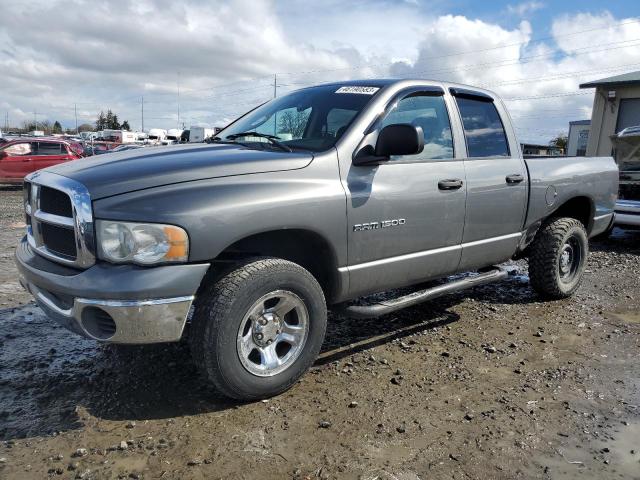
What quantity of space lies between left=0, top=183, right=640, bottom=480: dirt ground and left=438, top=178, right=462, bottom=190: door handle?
123cm

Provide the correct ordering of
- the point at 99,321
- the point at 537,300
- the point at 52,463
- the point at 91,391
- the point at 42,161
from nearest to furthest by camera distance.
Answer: the point at 52,463
the point at 99,321
the point at 91,391
the point at 537,300
the point at 42,161

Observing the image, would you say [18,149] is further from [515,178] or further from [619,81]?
[619,81]

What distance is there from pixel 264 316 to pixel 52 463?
1.25 meters

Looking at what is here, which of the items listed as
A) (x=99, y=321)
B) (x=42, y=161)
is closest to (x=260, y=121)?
(x=99, y=321)

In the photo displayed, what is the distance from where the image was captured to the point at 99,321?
106 inches

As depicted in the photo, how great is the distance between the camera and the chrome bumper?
8.46 ft

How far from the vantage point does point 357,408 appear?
3.06 m

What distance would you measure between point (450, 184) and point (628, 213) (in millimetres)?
5962

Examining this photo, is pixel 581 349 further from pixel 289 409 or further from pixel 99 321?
pixel 99 321

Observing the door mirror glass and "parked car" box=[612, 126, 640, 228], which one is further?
"parked car" box=[612, 126, 640, 228]

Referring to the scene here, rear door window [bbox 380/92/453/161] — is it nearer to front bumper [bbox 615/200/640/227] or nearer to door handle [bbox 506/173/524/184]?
door handle [bbox 506/173/524/184]

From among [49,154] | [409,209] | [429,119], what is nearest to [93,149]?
[49,154]

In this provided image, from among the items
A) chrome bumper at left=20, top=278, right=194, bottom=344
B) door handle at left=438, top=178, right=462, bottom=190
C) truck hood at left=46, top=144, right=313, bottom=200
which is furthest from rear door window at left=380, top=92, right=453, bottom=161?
chrome bumper at left=20, top=278, right=194, bottom=344

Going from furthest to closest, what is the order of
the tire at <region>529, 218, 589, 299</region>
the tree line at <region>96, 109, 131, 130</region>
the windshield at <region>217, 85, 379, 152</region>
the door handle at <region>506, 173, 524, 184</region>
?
the tree line at <region>96, 109, 131, 130</region> < the tire at <region>529, 218, 589, 299</region> < the door handle at <region>506, 173, 524, 184</region> < the windshield at <region>217, 85, 379, 152</region>
